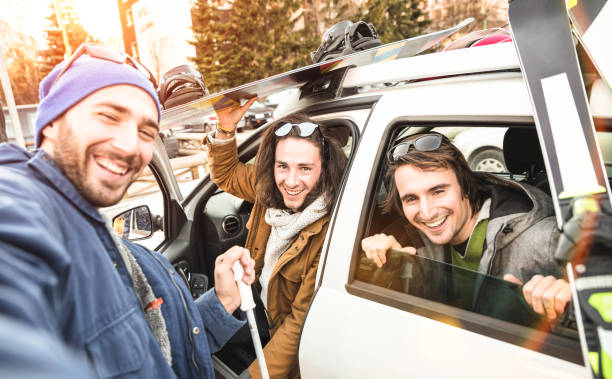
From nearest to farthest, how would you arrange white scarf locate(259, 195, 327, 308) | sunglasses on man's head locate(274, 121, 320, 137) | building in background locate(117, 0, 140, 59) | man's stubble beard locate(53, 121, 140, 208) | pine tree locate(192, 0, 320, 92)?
man's stubble beard locate(53, 121, 140, 208) < white scarf locate(259, 195, 327, 308) < sunglasses on man's head locate(274, 121, 320, 137) < pine tree locate(192, 0, 320, 92) < building in background locate(117, 0, 140, 59)

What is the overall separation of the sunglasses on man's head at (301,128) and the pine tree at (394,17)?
1520 cm

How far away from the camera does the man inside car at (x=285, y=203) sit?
1.68m

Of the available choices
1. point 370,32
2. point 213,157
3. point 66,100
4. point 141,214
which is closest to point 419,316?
point 66,100

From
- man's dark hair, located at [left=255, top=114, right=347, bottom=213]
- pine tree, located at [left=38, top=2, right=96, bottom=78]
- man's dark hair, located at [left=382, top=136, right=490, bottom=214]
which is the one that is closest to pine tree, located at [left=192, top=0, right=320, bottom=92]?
man's dark hair, located at [left=255, top=114, right=347, bottom=213]

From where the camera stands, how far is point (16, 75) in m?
28.6

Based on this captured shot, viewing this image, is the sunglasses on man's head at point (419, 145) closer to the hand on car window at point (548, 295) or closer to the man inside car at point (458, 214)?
the man inside car at point (458, 214)

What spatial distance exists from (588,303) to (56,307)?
3.52 ft

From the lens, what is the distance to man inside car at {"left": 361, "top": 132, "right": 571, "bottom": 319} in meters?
1.24

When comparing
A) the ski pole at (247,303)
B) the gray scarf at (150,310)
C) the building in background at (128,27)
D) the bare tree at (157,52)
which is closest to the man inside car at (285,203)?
the ski pole at (247,303)

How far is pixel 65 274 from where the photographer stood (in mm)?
669

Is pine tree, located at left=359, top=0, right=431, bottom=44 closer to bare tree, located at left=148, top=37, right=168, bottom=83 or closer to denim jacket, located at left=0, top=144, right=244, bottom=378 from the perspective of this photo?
denim jacket, located at left=0, top=144, right=244, bottom=378

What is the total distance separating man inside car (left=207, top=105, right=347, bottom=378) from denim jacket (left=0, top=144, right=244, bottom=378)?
861 millimetres

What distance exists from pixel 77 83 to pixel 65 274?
49cm

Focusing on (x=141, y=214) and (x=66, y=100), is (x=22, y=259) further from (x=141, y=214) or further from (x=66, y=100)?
(x=141, y=214)
